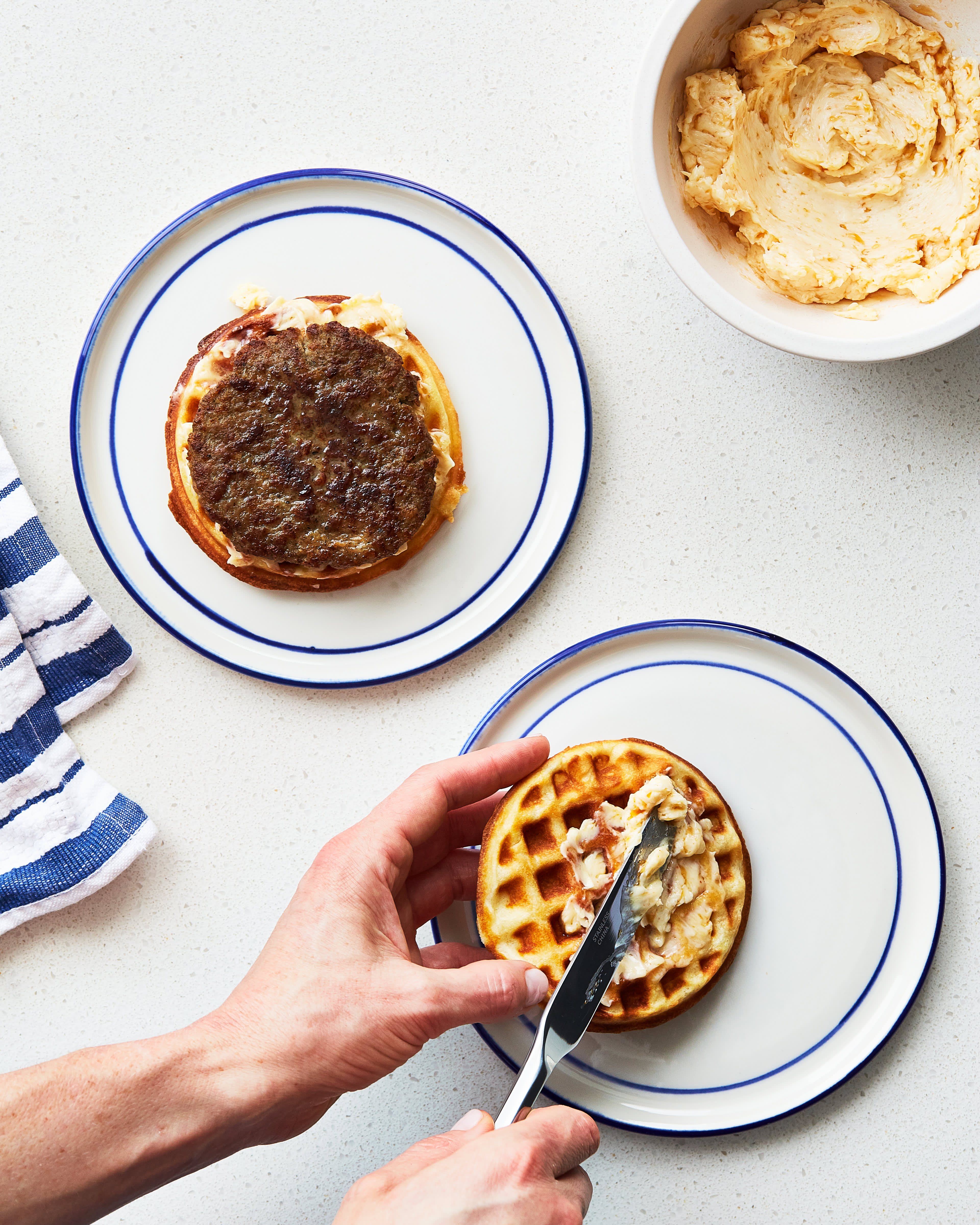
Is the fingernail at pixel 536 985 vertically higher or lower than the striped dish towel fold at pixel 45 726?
lower

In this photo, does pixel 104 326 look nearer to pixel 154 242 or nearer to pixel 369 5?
pixel 154 242

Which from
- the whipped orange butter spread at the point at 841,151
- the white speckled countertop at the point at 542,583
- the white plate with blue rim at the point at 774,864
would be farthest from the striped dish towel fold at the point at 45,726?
the whipped orange butter spread at the point at 841,151

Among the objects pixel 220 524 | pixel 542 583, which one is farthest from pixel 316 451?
pixel 542 583

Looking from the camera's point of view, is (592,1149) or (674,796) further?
(674,796)

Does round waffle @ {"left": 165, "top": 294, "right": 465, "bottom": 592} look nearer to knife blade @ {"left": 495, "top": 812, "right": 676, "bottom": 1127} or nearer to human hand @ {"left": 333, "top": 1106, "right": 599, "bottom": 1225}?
knife blade @ {"left": 495, "top": 812, "right": 676, "bottom": 1127}

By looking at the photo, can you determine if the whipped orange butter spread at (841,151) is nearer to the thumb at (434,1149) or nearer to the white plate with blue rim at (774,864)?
the white plate with blue rim at (774,864)

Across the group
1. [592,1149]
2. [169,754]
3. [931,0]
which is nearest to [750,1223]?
[592,1149]
